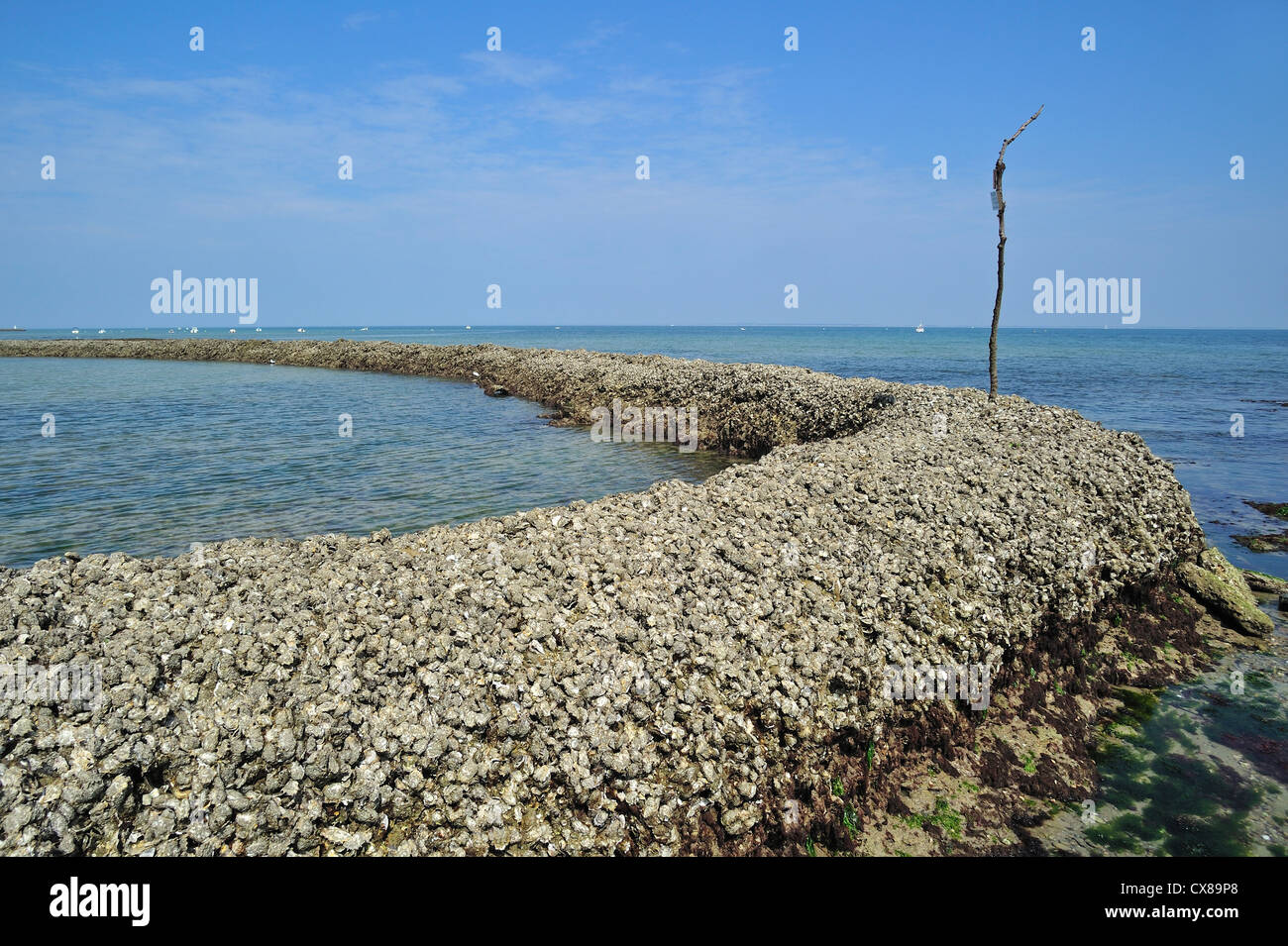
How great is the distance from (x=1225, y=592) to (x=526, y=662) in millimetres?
10993

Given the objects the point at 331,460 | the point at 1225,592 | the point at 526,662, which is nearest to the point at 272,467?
the point at 331,460

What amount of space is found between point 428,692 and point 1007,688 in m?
6.41

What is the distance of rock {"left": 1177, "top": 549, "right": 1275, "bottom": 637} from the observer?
9781 mm

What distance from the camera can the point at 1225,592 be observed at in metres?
10.2

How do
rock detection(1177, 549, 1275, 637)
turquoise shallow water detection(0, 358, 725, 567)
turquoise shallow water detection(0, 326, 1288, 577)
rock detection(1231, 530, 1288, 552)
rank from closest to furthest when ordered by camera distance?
rock detection(1177, 549, 1275, 637) → turquoise shallow water detection(0, 358, 725, 567) → turquoise shallow water detection(0, 326, 1288, 577) → rock detection(1231, 530, 1288, 552)

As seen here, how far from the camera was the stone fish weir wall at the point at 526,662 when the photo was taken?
4590 millimetres

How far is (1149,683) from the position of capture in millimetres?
8297

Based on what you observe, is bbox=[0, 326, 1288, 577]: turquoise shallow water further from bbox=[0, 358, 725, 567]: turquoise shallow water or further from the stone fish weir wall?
the stone fish weir wall

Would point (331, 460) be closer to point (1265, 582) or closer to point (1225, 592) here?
point (1225, 592)

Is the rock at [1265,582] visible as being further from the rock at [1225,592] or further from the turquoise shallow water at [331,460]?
the turquoise shallow water at [331,460]

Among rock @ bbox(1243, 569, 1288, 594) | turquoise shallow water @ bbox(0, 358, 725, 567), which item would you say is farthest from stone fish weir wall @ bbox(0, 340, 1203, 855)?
turquoise shallow water @ bbox(0, 358, 725, 567)

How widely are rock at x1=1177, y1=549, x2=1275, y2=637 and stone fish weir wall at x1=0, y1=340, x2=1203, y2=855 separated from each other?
4.07 ft
